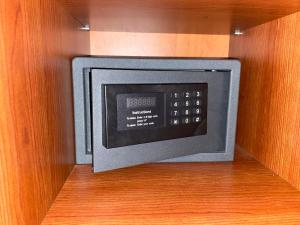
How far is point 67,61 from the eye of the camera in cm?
61

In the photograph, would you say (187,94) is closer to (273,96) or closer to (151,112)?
(151,112)

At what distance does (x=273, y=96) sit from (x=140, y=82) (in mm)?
328

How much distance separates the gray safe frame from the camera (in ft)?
1.78

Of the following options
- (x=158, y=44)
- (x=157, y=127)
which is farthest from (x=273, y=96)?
(x=158, y=44)

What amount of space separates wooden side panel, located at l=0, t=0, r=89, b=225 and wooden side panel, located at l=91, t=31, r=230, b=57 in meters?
0.31

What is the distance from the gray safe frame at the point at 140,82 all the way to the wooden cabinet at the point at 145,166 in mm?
29

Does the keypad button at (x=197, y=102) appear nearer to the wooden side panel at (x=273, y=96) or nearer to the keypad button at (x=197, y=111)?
the keypad button at (x=197, y=111)

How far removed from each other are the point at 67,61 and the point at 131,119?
0.66 ft

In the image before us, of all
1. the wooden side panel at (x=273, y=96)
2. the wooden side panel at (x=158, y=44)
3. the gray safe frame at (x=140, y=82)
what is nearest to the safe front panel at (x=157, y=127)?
the gray safe frame at (x=140, y=82)

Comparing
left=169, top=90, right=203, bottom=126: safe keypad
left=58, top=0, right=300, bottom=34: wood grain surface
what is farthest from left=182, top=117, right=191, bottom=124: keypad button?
left=58, top=0, right=300, bottom=34: wood grain surface

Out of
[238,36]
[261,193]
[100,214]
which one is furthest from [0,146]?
[238,36]

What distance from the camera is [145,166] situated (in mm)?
686

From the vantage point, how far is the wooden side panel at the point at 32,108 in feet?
1.09

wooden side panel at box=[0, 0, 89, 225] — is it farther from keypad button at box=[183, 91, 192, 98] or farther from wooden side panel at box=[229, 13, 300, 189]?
wooden side panel at box=[229, 13, 300, 189]
